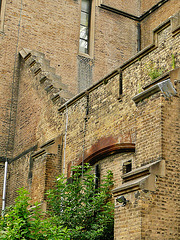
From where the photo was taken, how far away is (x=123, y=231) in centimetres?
859

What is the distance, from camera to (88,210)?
445 inches

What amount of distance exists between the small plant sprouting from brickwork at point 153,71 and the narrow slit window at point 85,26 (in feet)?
33.1

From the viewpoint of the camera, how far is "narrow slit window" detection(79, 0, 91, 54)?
20.7m

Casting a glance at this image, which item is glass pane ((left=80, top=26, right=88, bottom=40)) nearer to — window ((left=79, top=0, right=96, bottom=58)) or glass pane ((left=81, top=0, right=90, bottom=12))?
window ((left=79, top=0, right=96, bottom=58))

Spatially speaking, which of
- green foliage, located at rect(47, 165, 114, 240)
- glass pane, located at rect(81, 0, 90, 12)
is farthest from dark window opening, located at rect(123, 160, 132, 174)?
glass pane, located at rect(81, 0, 90, 12)

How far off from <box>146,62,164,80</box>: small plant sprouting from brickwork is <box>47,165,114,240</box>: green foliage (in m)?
2.77

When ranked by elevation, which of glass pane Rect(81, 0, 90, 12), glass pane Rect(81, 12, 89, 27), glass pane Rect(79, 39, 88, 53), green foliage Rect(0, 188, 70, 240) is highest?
glass pane Rect(81, 0, 90, 12)

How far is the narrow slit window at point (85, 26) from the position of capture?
816 inches

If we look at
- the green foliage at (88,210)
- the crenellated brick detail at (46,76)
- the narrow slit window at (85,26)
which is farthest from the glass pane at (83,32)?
the green foliage at (88,210)

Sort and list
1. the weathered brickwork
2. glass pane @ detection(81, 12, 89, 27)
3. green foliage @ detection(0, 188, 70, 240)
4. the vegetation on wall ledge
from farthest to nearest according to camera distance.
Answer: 1. glass pane @ detection(81, 12, 89, 27)
2. the vegetation on wall ledge
3. green foliage @ detection(0, 188, 70, 240)
4. the weathered brickwork

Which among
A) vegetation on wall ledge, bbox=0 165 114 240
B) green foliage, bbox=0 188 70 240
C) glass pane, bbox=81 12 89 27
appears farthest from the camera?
glass pane, bbox=81 12 89 27

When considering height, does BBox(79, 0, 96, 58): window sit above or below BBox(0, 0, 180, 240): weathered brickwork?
above

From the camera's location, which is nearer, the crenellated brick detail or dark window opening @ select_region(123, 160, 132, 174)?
dark window opening @ select_region(123, 160, 132, 174)

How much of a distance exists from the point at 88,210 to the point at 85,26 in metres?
11.8
